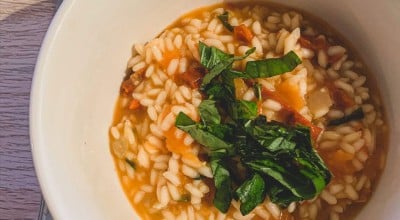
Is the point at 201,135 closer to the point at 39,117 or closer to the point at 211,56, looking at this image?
the point at 211,56

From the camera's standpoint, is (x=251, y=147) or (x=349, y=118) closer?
(x=251, y=147)

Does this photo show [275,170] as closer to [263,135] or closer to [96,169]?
[263,135]

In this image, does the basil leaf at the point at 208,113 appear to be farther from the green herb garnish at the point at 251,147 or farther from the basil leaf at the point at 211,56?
the basil leaf at the point at 211,56

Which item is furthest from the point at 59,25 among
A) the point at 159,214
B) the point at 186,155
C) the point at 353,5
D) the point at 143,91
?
the point at 353,5

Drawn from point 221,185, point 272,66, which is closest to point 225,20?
point 272,66

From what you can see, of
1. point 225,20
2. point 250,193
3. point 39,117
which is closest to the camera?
point 39,117
